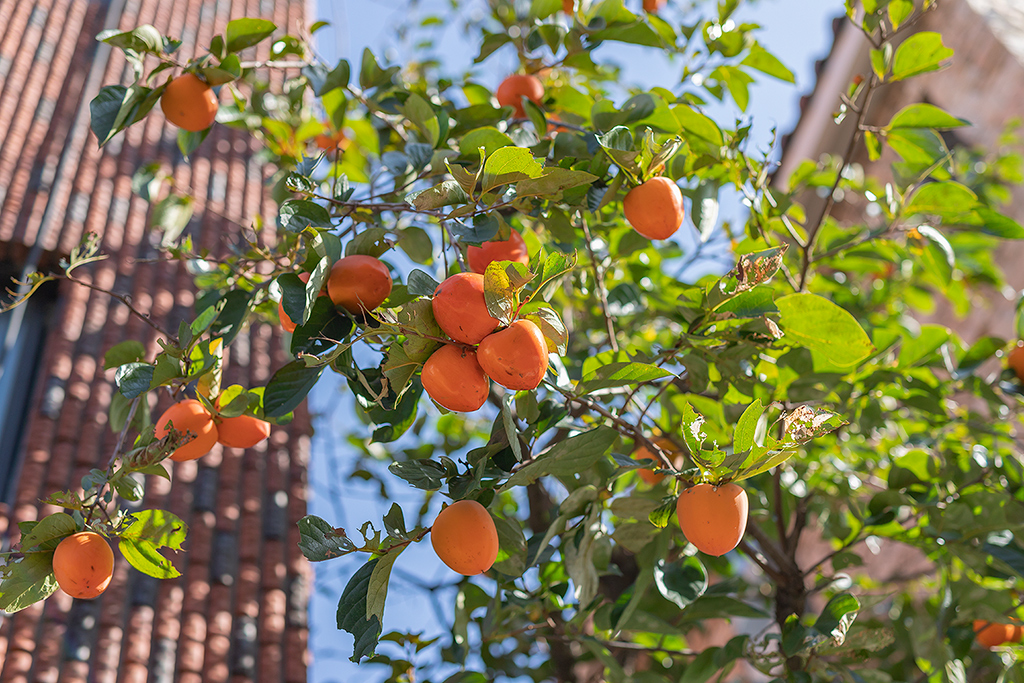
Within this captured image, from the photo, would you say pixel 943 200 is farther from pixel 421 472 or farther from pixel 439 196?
pixel 421 472

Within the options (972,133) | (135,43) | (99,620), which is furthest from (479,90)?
(972,133)

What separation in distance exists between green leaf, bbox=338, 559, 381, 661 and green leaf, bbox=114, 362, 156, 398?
17.8 inches

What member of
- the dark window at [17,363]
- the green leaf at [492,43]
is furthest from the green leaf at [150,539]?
the dark window at [17,363]

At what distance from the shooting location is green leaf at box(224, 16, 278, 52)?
1413 mm

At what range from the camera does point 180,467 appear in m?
2.59

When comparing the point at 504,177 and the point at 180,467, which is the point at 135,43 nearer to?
the point at 504,177

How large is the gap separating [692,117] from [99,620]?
6.68 feet

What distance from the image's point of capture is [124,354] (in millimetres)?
1368

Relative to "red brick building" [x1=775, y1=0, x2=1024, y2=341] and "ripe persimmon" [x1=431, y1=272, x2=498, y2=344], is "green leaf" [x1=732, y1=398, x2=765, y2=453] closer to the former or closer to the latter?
"ripe persimmon" [x1=431, y1=272, x2=498, y2=344]

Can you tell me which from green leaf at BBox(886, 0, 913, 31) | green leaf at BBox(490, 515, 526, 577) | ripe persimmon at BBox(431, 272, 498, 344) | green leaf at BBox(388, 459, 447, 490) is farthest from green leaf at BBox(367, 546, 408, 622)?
green leaf at BBox(886, 0, 913, 31)

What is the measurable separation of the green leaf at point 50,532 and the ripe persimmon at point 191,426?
0.16 metres

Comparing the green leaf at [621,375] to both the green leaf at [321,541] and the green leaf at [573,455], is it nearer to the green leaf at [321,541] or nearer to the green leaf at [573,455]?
the green leaf at [573,455]

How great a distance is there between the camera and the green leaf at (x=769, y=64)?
1.68 metres

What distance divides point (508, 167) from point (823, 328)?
0.59 meters
